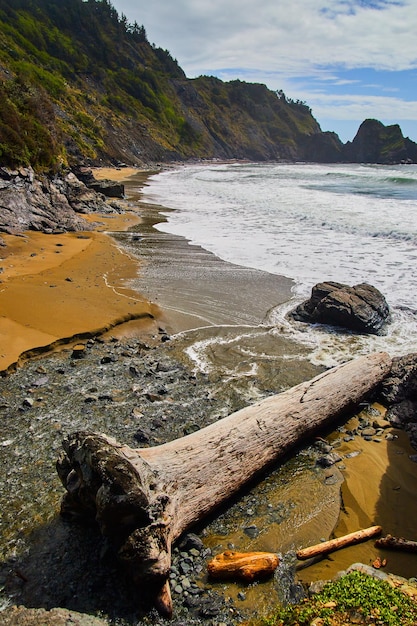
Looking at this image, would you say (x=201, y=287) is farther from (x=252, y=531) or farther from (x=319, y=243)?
(x=252, y=531)

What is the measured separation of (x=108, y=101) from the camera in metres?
79.8

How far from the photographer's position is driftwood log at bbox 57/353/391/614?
11.7ft

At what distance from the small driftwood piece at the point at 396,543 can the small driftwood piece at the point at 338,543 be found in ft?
0.39

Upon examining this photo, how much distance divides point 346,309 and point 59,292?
6.72 meters

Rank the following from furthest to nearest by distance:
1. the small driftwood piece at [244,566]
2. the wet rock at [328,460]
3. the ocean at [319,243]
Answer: the ocean at [319,243] → the wet rock at [328,460] → the small driftwood piece at [244,566]

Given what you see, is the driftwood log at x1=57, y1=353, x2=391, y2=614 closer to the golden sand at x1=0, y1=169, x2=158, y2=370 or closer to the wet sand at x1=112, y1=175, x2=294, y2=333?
the golden sand at x1=0, y1=169, x2=158, y2=370

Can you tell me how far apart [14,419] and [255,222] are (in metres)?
18.1

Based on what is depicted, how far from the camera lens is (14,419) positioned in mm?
5543

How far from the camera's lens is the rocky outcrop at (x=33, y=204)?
15.2 m

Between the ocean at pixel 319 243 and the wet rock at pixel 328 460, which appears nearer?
the wet rock at pixel 328 460

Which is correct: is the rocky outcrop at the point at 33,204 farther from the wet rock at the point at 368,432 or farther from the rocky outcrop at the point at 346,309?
the wet rock at the point at 368,432

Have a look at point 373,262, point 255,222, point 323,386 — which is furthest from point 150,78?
point 323,386

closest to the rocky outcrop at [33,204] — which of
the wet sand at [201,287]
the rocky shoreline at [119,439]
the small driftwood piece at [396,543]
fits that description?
the wet sand at [201,287]

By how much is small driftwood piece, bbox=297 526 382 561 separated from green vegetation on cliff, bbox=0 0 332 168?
1632cm
